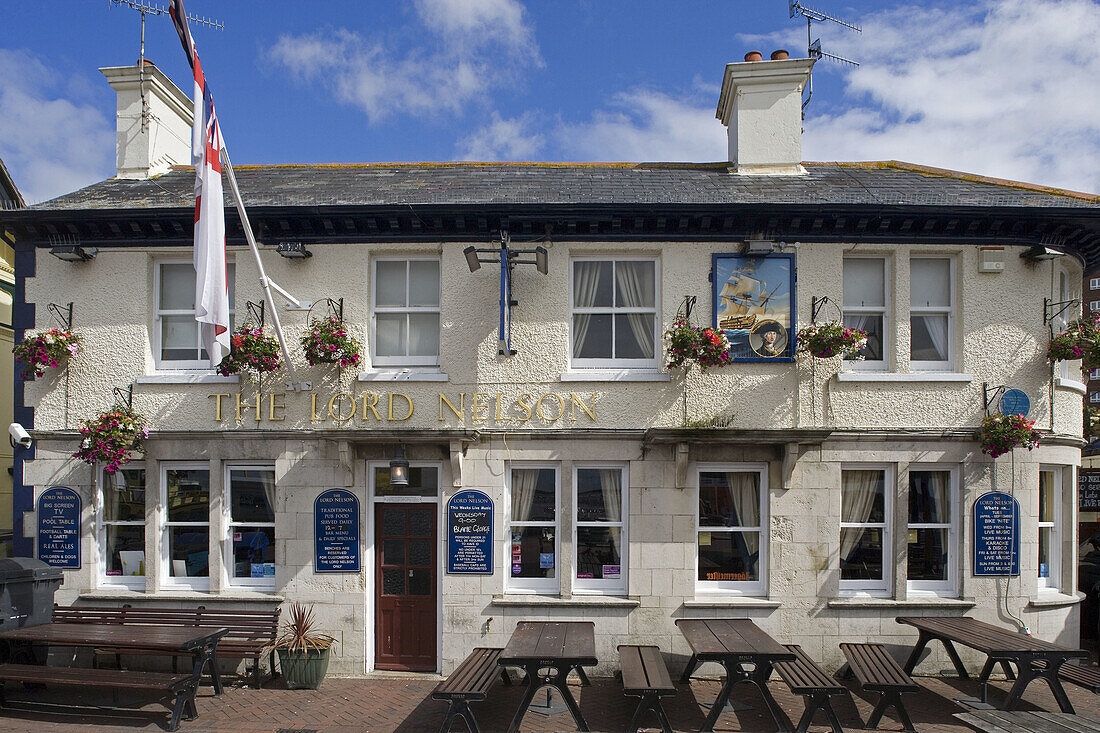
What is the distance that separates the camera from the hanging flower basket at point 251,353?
8898 millimetres

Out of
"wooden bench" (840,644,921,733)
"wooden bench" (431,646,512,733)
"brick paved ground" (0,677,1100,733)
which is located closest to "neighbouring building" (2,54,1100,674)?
"brick paved ground" (0,677,1100,733)

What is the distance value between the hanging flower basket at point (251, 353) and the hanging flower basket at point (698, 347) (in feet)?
16.8

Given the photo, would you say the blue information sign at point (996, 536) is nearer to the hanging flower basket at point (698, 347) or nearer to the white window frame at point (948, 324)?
the white window frame at point (948, 324)

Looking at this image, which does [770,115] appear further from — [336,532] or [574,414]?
[336,532]

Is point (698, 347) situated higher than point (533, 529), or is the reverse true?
point (698, 347)

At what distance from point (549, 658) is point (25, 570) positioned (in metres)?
6.55

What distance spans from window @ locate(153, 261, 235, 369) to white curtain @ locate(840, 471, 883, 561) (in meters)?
8.67

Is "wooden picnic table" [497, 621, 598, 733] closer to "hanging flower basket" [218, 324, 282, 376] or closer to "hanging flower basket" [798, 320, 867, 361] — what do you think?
"hanging flower basket" [798, 320, 867, 361]

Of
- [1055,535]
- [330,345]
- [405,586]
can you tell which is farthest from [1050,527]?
[330,345]

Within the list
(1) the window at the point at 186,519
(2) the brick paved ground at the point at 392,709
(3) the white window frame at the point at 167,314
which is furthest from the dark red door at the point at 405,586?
(3) the white window frame at the point at 167,314

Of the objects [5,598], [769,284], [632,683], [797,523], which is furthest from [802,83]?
[5,598]

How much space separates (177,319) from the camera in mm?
9727

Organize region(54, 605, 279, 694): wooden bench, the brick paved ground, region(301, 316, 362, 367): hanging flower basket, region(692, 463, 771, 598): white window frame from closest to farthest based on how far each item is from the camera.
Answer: the brick paved ground → region(54, 605, 279, 694): wooden bench → region(301, 316, 362, 367): hanging flower basket → region(692, 463, 771, 598): white window frame

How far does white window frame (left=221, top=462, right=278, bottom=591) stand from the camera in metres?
9.34
